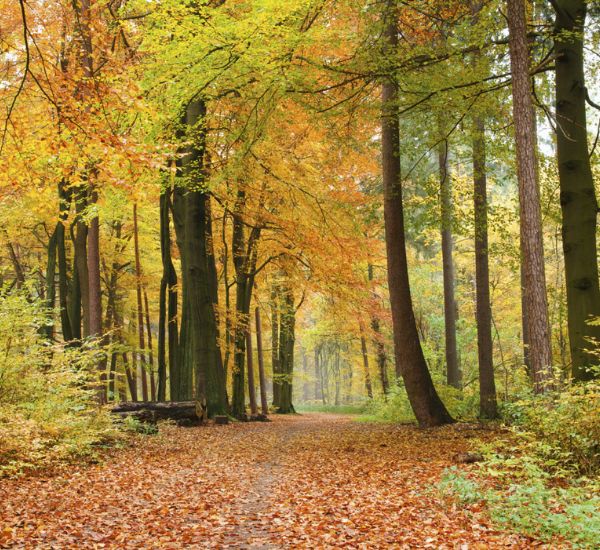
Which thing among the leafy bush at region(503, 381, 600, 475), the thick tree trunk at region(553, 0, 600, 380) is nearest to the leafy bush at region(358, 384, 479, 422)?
the thick tree trunk at region(553, 0, 600, 380)

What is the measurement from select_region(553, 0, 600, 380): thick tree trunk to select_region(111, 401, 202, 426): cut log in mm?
9490

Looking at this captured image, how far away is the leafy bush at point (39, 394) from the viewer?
8188mm

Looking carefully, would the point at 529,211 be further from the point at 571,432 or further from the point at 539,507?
the point at 539,507

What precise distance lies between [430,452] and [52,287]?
16.2m

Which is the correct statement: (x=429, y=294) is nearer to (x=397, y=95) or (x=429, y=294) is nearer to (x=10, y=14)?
(x=397, y=95)

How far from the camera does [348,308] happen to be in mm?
20391

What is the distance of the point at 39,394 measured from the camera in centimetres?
923

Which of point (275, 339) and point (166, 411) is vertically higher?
point (275, 339)

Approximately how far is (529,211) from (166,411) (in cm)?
1036

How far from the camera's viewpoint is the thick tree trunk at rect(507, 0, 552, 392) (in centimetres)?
818

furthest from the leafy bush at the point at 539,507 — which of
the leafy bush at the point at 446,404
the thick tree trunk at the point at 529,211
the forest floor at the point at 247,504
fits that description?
the leafy bush at the point at 446,404

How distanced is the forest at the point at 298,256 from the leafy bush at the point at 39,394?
44 mm

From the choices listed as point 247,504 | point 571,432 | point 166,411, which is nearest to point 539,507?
point 571,432

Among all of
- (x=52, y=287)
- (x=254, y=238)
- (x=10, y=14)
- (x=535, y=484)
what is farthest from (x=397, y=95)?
(x=52, y=287)
